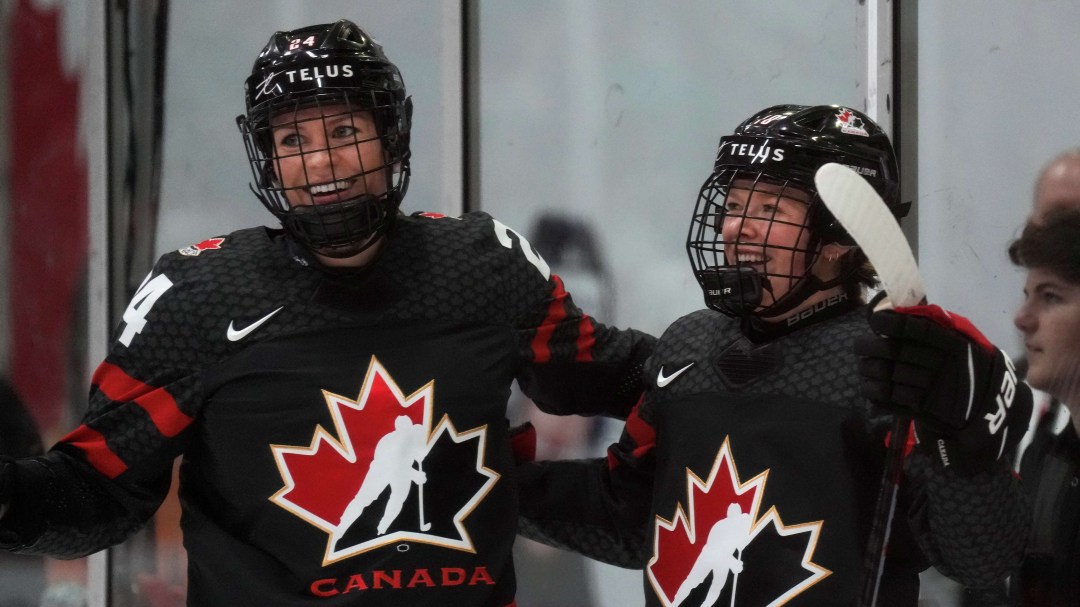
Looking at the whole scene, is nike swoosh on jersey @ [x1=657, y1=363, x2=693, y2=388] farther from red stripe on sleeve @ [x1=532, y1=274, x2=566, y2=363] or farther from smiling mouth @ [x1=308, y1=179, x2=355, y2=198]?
smiling mouth @ [x1=308, y1=179, x2=355, y2=198]

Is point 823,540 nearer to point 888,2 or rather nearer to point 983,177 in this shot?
point 983,177

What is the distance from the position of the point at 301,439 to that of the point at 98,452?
266 millimetres

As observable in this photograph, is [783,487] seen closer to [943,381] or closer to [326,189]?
[943,381]

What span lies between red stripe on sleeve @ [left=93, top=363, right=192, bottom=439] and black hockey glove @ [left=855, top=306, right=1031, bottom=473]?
0.88 metres

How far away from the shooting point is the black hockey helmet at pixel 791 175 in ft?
5.40

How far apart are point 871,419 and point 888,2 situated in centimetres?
102

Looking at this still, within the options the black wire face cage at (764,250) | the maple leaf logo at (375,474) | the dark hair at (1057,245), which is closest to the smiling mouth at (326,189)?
the maple leaf logo at (375,474)

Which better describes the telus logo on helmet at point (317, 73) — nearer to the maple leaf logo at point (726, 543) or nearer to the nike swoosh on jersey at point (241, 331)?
the nike swoosh on jersey at point (241, 331)

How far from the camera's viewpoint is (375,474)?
1662 mm

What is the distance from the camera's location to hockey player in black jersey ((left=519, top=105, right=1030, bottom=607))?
153cm

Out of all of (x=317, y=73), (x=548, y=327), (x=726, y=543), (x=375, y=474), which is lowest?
(x=726, y=543)

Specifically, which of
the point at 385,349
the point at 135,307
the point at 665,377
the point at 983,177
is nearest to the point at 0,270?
the point at 135,307

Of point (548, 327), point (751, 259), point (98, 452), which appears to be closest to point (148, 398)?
point (98, 452)

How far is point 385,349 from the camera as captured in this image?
1.70 metres
